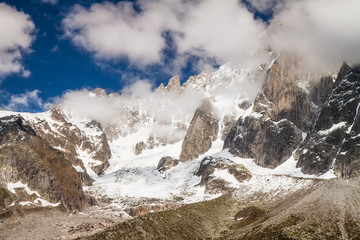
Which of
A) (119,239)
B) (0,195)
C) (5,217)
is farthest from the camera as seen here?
(0,195)

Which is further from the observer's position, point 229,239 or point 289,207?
point 289,207

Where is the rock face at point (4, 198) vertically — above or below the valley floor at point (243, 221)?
above

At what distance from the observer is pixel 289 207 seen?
419ft

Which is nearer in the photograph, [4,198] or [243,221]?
[243,221]

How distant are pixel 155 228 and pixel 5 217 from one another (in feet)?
330

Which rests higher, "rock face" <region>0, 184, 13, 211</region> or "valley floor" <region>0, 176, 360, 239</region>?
"rock face" <region>0, 184, 13, 211</region>

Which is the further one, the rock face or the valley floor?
the rock face

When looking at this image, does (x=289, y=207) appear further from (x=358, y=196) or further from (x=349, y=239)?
(x=349, y=239)

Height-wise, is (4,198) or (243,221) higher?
(4,198)

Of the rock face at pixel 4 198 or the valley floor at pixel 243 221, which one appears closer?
the valley floor at pixel 243 221

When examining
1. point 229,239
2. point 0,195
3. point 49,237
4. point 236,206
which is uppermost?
point 0,195

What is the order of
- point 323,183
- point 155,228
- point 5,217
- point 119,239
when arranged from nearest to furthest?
point 119,239 → point 155,228 → point 323,183 → point 5,217

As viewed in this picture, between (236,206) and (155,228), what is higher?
(155,228)

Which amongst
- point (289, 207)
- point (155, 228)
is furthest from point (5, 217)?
point (289, 207)
